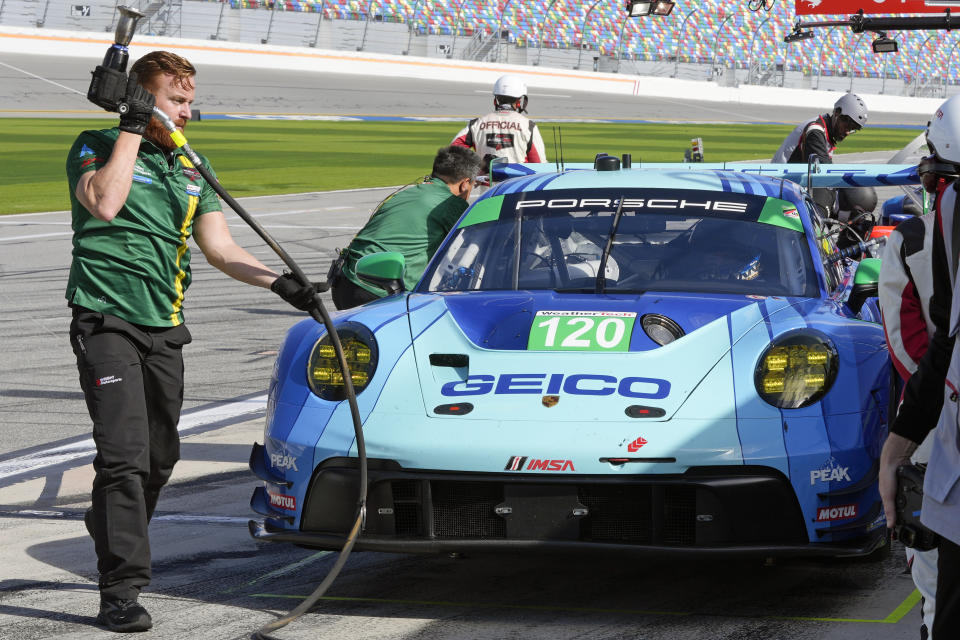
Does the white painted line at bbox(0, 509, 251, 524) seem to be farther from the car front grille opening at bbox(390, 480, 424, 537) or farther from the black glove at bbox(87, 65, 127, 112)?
the black glove at bbox(87, 65, 127, 112)

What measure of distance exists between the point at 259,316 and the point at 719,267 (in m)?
6.14

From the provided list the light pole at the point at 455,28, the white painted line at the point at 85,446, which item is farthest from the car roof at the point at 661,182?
the light pole at the point at 455,28

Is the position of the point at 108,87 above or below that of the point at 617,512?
above

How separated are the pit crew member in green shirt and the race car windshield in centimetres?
127

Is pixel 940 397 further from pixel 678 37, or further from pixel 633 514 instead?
pixel 678 37

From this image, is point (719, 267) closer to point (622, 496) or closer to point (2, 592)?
point (622, 496)

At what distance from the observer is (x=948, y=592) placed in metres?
2.45

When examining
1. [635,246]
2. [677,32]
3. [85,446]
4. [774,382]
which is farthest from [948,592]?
[677,32]

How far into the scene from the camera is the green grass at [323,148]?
23656 mm

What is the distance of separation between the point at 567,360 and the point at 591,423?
33cm

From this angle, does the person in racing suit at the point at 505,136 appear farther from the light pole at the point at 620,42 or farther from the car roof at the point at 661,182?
the light pole at the point at 620,42

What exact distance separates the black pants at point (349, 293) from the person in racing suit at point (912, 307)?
441 centimetres

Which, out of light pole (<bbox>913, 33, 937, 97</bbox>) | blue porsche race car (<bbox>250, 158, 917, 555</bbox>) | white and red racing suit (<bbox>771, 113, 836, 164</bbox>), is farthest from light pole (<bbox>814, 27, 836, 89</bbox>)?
blue porsche race car (<bbox>250, 158, 917, 555</bbox>)

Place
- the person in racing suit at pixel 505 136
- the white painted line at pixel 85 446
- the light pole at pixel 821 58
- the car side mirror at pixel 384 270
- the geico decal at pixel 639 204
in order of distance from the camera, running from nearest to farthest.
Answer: the car side mirror at pixel 384 270
the geico decal at pixel 639 204
the white painted line at pixel 85 446
the person in racing suit at pixel 505 136
the light pole at pixel 821 58
